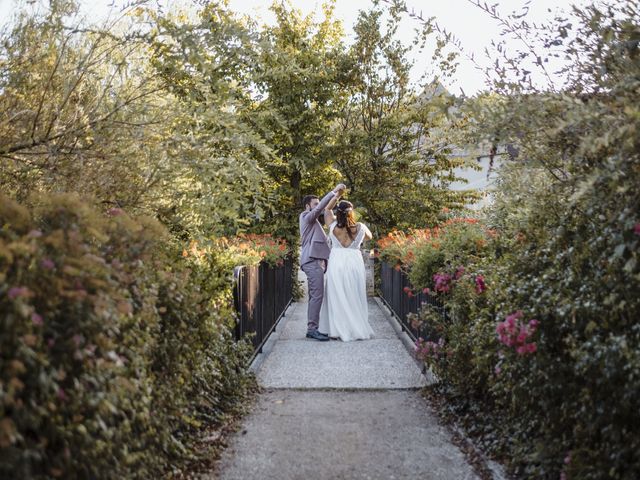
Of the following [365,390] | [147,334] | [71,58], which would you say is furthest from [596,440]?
[71,58]

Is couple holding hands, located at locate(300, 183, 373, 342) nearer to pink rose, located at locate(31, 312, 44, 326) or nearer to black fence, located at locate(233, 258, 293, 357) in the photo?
black fence, located at locate(233, 258, 293, 357)

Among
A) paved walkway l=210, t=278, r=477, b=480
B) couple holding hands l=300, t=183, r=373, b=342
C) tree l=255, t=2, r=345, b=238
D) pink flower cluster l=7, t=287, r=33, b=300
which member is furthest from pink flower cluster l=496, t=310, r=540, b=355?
tree l=255, t=2, r=345, b=238

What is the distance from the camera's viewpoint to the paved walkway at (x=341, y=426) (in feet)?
15.4

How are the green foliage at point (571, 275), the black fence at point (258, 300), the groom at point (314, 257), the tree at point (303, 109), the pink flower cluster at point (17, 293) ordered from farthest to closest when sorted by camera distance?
1. the tree at point (303, 109)
2. the groom at point (314, 257)
3. the black fence at point (258, 300)
4. the green foliage at point (571, 275)
5. the pink flower cluster at point (17, 293)

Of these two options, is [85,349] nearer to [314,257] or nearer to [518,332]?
[518,332]

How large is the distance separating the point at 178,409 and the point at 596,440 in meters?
2.44

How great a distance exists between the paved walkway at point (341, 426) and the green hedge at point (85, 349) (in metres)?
0.81

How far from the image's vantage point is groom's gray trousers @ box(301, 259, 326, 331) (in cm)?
1067

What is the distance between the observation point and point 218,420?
565cm

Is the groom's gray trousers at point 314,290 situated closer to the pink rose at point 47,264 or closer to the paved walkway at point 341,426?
the paved walkway at point 341,426

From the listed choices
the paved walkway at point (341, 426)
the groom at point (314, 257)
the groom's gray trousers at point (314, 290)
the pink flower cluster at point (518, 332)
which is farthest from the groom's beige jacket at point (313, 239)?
the pink flower cluster at point (518, 332)

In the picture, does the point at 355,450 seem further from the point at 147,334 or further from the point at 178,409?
the point at 147,334

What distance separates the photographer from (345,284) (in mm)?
10758

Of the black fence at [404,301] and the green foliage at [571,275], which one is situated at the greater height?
the green foliage at [571,275]
